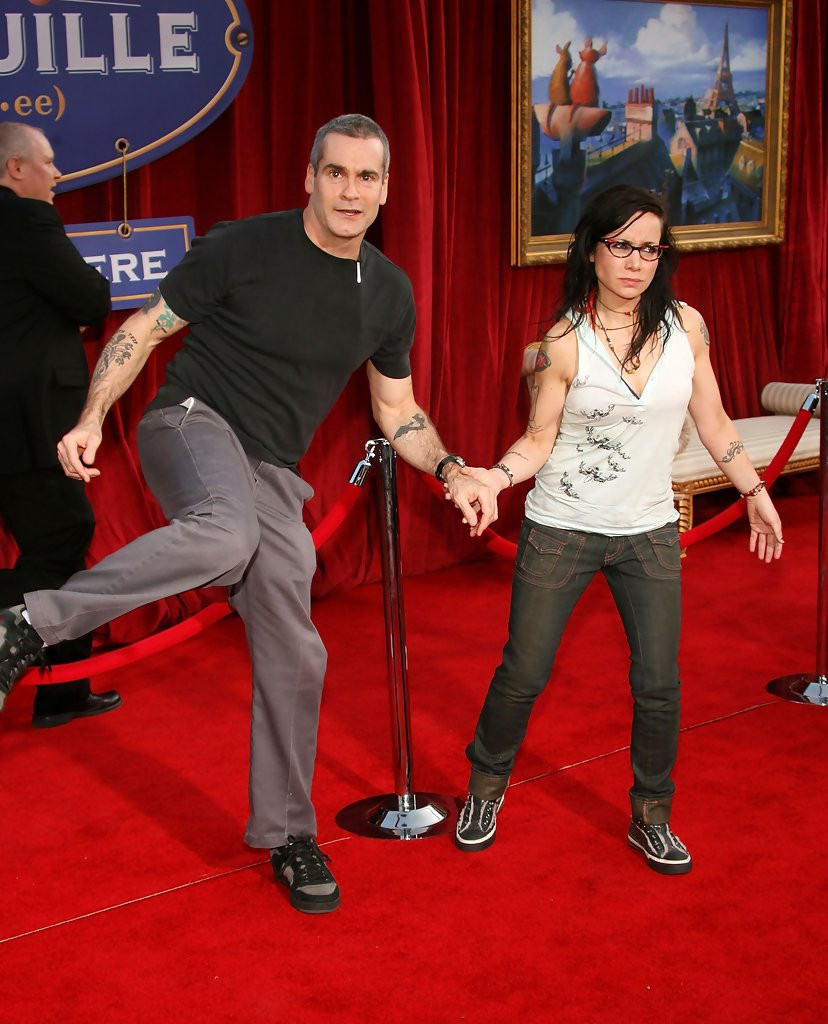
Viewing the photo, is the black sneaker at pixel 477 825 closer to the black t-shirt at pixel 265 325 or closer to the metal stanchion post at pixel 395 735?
the metal stanchion post at pixel 395 735

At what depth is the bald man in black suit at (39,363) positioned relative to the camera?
4066 mm

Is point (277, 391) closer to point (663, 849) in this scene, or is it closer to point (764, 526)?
point (764, 526)

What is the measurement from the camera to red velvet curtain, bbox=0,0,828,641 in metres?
5.21

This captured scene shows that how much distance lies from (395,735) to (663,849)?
2.56 feet

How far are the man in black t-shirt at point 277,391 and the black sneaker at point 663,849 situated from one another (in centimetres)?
82

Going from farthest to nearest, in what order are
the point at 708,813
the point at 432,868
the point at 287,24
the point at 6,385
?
the point at 287,24
the point at 6,385
the point at 708,813
the point at 432,868

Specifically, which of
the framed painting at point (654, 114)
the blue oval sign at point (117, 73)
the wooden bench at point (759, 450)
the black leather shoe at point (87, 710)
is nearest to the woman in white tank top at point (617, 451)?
the black leather shoe at point (87, 710)

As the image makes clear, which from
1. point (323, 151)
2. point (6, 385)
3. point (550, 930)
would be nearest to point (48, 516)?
point (6, 385)

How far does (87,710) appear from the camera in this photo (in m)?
4.49

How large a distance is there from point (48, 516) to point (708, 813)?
2267 millimetres

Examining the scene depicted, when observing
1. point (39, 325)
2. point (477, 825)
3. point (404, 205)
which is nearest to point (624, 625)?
point (477, 825)

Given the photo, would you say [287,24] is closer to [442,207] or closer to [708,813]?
[442,207]

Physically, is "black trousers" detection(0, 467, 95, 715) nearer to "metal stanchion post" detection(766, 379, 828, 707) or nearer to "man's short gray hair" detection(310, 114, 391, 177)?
"man's short gray hair" detection(310, 114, 391, 177)

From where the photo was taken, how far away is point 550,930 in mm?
3059
